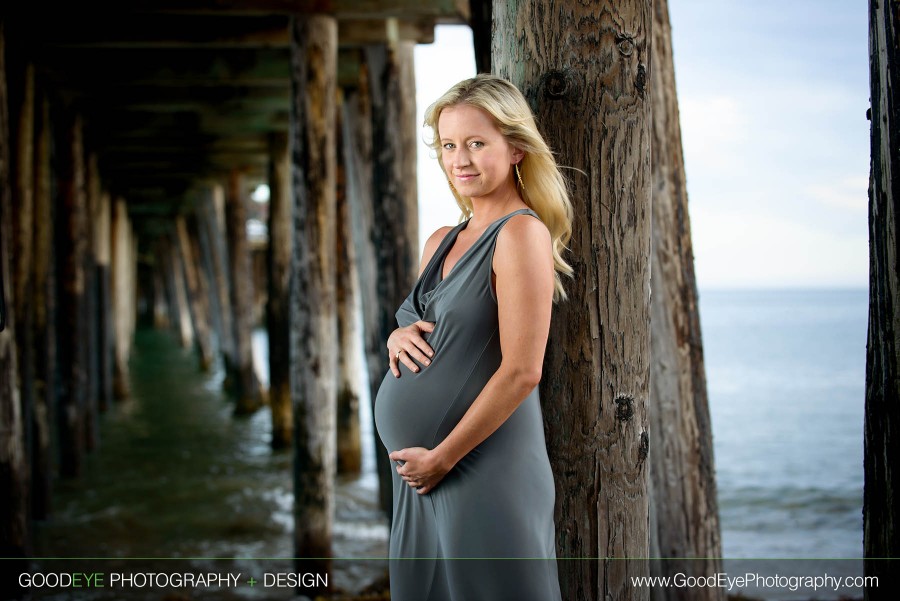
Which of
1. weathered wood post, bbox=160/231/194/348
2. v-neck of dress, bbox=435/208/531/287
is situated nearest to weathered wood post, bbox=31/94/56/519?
v-neck of dress, bbox=435/208/531/287

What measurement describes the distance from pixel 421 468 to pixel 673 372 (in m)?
1.60

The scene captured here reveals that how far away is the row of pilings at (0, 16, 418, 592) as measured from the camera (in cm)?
510

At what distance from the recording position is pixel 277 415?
29.7ft

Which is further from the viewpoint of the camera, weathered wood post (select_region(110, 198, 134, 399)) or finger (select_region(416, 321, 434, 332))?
weathered wood post (select_region(110, 198, 134, 399))

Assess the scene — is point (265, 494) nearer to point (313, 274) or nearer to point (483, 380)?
point (313, 274)

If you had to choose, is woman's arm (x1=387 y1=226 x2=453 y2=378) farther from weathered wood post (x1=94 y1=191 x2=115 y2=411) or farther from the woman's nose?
weathered wood post (x1=94 y1=191 x2=115 y2=411)

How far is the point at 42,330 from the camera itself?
6.47 meters

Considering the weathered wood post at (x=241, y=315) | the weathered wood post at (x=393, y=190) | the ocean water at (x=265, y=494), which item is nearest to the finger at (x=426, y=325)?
the ocean water at (x=265, y=494)

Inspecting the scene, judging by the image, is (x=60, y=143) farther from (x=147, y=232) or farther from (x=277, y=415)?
(x=147, y=232)

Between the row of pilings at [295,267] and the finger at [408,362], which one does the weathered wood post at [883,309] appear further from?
the row of pilings at [295,267]

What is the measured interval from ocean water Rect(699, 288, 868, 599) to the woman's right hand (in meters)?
3.95

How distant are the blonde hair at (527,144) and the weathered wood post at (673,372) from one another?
132cm

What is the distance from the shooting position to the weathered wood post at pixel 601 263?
187 centimetres

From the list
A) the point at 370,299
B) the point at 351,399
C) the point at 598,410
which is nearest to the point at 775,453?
the point at 351,399
